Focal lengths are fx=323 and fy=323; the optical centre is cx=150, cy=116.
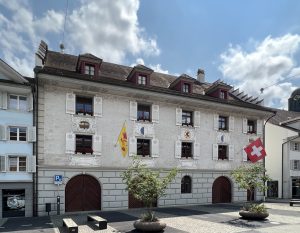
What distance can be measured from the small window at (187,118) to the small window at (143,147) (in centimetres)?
428

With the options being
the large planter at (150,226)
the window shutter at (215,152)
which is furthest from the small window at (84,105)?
the window shutter at (215,152)

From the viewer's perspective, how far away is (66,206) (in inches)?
938

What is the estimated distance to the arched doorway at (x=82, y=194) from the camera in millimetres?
24031

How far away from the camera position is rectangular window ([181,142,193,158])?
29.4m

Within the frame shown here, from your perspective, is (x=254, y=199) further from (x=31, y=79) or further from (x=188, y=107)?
(x=31, y=79)

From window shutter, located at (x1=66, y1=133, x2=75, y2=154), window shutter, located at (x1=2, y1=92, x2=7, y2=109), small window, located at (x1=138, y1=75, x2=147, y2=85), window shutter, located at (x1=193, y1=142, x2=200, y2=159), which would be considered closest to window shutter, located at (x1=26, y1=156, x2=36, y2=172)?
window shutter, located at (x1=66, y1=133, x2=75, y2=154)

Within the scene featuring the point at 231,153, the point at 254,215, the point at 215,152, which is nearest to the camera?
the point at 254,215

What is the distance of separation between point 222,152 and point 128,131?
10696mm

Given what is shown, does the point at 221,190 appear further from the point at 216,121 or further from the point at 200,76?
the point at 200,76

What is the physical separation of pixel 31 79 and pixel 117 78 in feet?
24.5

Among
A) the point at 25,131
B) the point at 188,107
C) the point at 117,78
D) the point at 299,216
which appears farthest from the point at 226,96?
the point at 25,131

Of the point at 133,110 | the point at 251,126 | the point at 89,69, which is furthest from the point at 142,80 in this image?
the point at 251,126

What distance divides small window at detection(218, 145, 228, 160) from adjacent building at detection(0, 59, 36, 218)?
1753 centimetres

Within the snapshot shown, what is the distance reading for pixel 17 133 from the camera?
22625 millimetres
